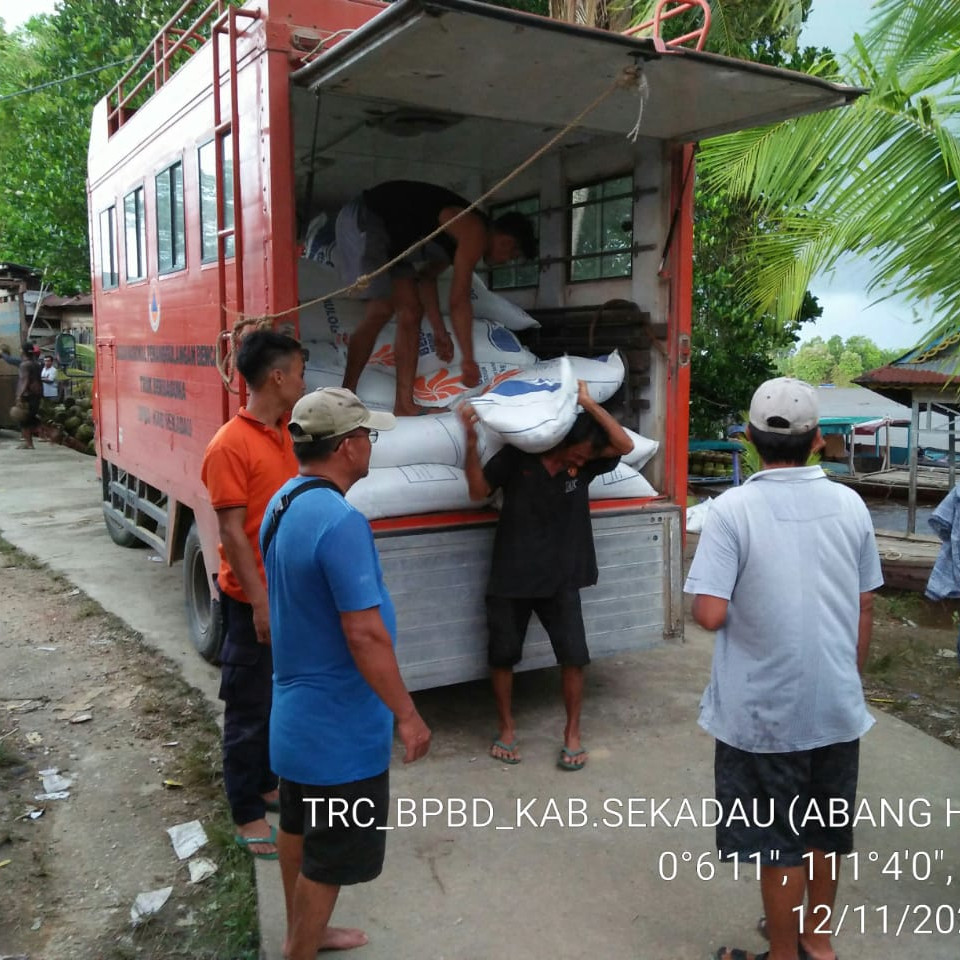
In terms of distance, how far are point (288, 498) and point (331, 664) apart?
1.30ft

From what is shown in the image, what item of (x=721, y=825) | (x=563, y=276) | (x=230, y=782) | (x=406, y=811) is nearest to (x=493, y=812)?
(x=406, y=811)

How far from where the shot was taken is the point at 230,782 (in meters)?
3.18

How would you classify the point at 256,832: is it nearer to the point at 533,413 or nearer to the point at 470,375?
the point at 533,413

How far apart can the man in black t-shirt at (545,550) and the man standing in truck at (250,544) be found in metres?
0.97

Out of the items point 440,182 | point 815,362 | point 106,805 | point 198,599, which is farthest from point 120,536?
point 815,362

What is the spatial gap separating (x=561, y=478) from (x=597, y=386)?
766 millimetres

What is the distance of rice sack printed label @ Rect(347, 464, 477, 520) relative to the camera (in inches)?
147

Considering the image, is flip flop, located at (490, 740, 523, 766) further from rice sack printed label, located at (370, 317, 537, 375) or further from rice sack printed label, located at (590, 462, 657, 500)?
rice sack printed label, located at (370, 317, 537, 375)

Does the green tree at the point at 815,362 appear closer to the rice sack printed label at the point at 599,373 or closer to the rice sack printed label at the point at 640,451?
the rice sack printed label at the point at 599,373

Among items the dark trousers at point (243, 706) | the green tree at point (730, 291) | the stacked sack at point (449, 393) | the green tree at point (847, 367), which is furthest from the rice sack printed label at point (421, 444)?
the green tree at point (847, 367)

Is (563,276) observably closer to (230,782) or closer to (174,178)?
(174,178)

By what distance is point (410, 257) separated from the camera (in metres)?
4.77

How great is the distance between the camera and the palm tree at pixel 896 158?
3428 millimetres

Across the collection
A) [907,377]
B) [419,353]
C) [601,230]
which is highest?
[601,230]
